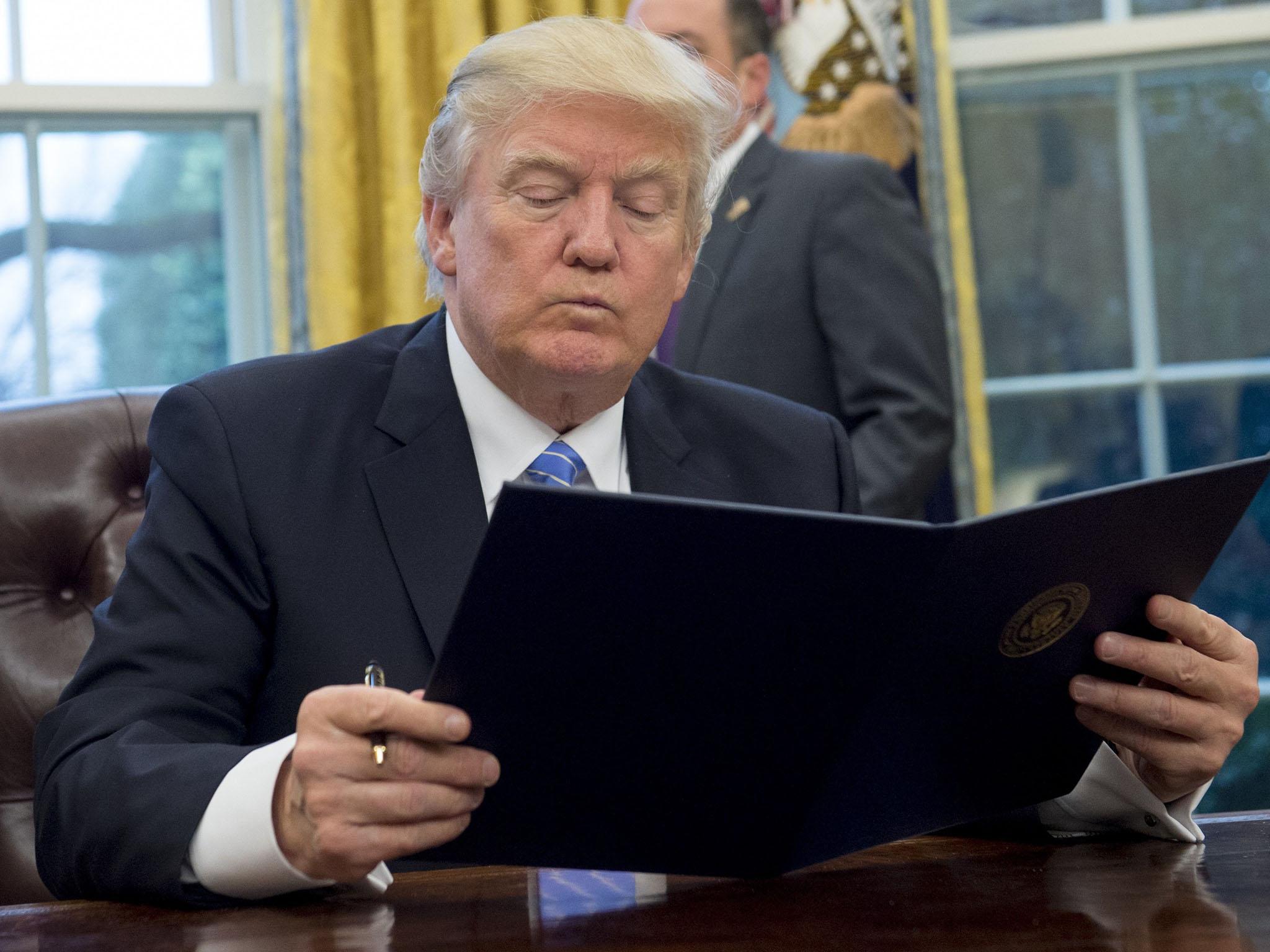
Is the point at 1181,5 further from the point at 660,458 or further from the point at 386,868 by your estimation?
the point at 386,868

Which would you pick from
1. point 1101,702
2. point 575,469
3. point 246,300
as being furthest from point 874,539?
point 246,300

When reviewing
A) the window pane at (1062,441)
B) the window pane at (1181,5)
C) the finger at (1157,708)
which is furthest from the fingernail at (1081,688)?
the window pane at (1181,5)

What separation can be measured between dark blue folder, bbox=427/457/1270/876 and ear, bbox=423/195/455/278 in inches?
27.4

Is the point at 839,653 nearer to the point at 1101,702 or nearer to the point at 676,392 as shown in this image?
the point at 1101,702

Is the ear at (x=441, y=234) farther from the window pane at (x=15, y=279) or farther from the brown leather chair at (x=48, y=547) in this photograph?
the window pane at (x=15, y=279)

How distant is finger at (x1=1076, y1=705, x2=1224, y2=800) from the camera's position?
1102 mm

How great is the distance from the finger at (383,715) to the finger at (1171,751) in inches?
20.9

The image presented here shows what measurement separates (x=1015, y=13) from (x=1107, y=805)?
2445 millimetres

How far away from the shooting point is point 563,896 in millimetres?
924

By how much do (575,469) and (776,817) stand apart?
54 centimetres

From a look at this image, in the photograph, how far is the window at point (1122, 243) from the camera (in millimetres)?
3168

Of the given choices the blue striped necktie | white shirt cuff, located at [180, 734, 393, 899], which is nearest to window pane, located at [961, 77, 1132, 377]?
the blue striped necktie

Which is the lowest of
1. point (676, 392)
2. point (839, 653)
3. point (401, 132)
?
point (839, 653)

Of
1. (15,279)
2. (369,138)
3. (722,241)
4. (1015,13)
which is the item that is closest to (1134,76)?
(1015,13)
